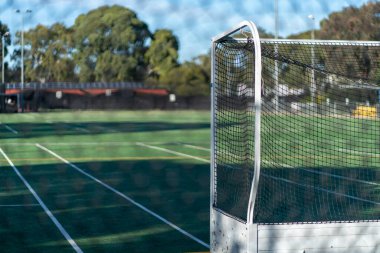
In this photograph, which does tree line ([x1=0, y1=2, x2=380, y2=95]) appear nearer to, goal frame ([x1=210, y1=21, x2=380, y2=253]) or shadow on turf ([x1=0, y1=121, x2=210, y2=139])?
goal frame ([x1=210, y1=21, x2=380, y2=253])

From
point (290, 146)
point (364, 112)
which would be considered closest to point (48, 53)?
point (290, 146)

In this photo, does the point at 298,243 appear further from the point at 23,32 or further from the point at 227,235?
the point at 23,32

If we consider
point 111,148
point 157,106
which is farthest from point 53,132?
point 111,148

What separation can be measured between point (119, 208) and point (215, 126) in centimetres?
393

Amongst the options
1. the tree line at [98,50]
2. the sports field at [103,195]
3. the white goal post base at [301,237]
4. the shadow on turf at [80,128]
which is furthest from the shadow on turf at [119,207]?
the shadow on turf at [80,128]

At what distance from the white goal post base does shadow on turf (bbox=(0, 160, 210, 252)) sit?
1.84m

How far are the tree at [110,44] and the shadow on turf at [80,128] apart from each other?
46.8 ft

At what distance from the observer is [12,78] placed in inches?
357

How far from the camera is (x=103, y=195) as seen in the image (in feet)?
38.9

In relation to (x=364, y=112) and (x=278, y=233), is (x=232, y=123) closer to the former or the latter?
(x=278, y=233)

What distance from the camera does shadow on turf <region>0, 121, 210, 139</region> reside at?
2667 centimetres

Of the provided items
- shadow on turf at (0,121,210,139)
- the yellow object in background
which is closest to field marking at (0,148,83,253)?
the yellow object in background

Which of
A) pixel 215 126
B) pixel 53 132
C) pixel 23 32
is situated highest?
pixel 23 32

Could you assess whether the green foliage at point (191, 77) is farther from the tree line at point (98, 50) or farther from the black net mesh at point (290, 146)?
the tree line at point (98, 50)
